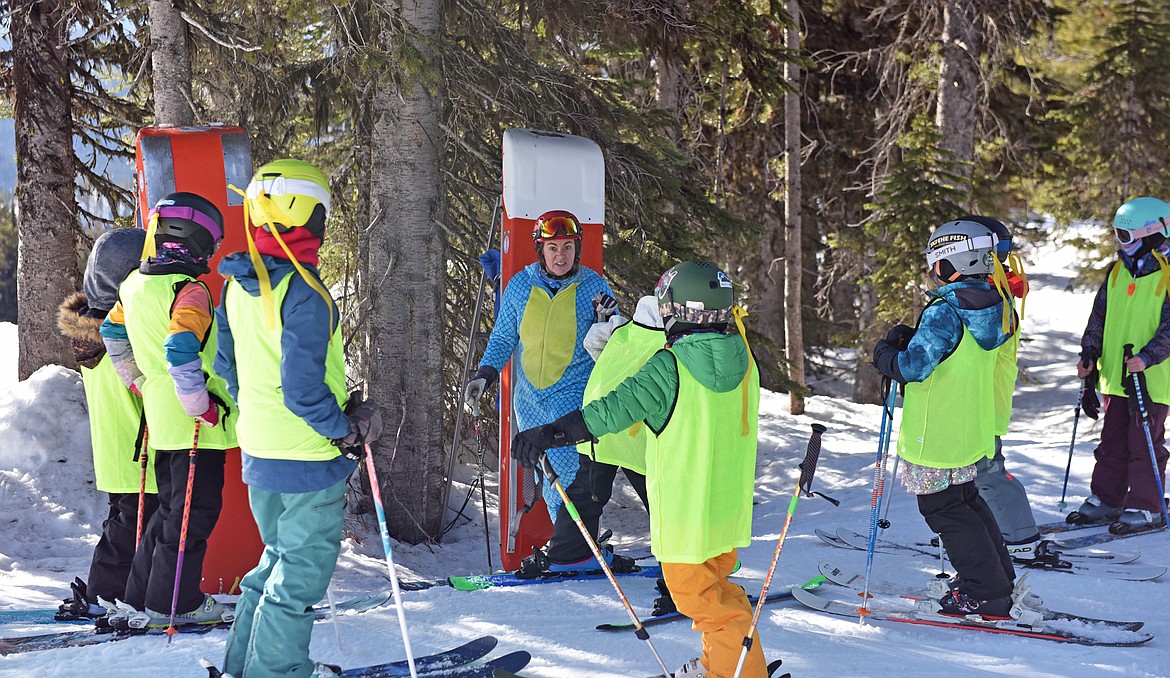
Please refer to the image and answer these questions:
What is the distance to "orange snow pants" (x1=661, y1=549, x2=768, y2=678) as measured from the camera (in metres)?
3.41

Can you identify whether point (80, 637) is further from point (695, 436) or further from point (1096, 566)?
point (1096, 566)

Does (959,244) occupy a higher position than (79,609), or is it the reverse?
(959,244)

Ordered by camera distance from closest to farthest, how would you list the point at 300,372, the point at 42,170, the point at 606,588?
the point at 300,372 < the point at 606,588 < the point at 42,170

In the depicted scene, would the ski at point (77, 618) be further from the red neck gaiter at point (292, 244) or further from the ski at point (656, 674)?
the red neck gaiter at point (292, 244)

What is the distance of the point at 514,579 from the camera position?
537cm

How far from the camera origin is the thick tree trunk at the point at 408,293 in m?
6.79

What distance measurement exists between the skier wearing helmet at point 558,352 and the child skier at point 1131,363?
3444 millimetres

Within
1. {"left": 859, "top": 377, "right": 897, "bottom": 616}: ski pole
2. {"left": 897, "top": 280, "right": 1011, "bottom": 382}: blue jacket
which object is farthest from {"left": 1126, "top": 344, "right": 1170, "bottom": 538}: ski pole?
{"left": 897, "top": 280, "right": 1011, "bottom": 382}: blue jacket

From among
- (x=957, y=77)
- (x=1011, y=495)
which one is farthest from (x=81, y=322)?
(x=957, y=77)

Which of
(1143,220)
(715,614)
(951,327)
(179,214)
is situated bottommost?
(715,614)

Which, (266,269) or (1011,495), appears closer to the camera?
(266,269)

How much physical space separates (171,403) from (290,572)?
1.46 metres

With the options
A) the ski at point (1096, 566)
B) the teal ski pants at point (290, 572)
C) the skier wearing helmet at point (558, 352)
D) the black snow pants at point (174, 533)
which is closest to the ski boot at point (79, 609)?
the black snow pants at point (174, 533)

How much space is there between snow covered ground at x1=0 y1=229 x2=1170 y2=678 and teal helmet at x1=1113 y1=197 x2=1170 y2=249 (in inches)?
77.8
